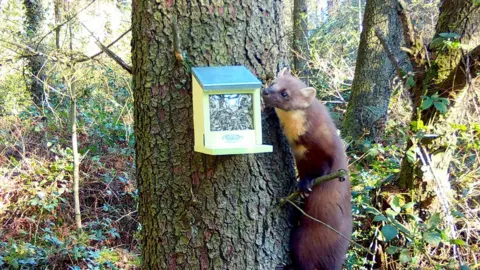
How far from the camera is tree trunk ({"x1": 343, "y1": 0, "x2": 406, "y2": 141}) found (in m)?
7.77

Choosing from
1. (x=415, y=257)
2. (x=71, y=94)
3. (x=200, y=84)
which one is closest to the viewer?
(x=200, y=84)

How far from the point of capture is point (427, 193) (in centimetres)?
438

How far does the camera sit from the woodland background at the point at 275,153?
9.82 feet

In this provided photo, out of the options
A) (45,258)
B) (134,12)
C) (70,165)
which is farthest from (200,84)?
(70,165)

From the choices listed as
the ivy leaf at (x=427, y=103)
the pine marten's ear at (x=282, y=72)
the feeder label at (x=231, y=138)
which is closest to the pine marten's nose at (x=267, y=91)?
the pine marten's ear at (x=282, y=72)

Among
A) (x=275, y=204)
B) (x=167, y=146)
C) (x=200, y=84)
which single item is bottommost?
(x=275, y=204)

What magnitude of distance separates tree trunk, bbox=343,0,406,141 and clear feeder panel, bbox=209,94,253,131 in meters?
5.81

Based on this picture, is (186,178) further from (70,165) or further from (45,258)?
(70,165)

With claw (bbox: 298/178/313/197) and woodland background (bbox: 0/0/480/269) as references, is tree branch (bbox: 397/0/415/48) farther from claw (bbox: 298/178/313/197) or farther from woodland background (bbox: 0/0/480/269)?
claw (bbox: 298/178/313/197)

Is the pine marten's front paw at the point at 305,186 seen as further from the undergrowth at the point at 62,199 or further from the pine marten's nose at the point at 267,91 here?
the undergrowth at the point at 62,199

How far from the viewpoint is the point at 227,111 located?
2.15 m

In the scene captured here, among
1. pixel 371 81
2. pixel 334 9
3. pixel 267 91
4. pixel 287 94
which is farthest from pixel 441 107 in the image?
pixel 334 9

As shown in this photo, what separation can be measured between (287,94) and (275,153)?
435 mm

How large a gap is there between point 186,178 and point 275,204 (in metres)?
0.51
